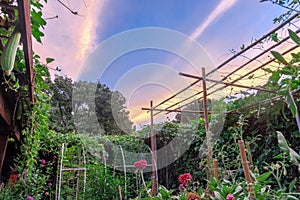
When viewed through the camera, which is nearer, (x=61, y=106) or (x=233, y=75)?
(x=233, y=75)

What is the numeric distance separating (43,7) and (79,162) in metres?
3.10

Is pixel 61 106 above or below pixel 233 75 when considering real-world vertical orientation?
above

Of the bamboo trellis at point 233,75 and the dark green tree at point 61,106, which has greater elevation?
the dark green tree at point 61,106

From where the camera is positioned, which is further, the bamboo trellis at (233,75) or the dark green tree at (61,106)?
the dark green tree at (61,106)

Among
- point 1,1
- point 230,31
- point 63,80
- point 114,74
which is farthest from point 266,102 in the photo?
point 63,80

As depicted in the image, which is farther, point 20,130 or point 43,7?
point 20,130

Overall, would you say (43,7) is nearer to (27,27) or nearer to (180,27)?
(27,27)

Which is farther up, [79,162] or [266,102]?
[266,102]

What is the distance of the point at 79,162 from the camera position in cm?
390

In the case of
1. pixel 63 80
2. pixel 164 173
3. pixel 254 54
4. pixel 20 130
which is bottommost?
pixel 164 173

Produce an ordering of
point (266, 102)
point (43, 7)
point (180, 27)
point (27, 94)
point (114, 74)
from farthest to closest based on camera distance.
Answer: point (114, 74) → point (180, 27) → point (266, 102) → point (27, 94) → point (43, 7)

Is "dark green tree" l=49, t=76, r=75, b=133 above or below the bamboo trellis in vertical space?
above

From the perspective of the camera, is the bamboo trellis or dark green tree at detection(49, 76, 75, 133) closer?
the bamboo trellis

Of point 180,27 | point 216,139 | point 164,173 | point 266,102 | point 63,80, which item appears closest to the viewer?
point 266,102
